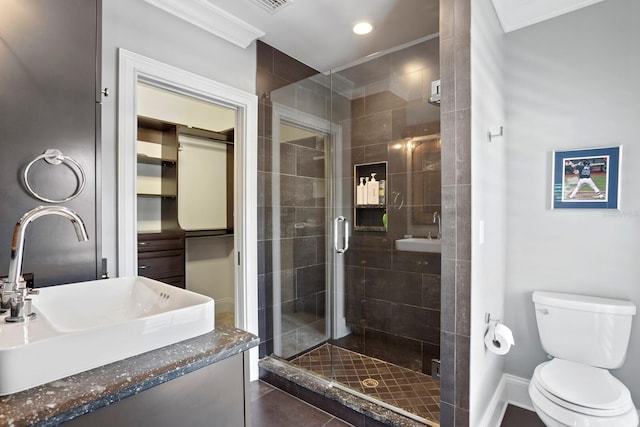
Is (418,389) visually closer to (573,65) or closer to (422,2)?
(573,65)

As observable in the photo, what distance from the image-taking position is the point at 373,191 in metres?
2.63

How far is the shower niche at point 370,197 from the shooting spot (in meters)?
2.62

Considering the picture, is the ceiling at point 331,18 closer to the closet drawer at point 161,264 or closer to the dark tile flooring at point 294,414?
the closet drawer at point 161,264

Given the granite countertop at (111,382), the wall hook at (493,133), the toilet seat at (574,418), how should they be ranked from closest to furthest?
the granite countertop at (111,382) < the toilet seat at (574,418) < the wall hook at (493,133)

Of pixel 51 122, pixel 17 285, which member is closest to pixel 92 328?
pixel 17 285

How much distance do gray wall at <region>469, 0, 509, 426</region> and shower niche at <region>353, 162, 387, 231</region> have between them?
33.0 inches

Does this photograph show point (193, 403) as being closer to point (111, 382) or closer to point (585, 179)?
point (111, 382)

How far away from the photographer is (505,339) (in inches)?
67.8

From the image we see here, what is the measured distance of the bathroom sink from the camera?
2381 mm

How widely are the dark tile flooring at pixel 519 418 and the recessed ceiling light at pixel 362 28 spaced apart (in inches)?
110

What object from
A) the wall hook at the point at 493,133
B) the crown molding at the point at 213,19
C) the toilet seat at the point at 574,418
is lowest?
the toilet seat at the point at 574,418

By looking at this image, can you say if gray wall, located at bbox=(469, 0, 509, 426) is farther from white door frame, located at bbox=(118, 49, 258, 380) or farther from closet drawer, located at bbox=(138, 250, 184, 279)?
closet drawer, located at bbox=(138, 250, 184, 279)

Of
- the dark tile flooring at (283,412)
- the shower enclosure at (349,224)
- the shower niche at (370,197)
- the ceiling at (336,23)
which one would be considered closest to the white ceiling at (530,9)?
the ceiling at (336,23)

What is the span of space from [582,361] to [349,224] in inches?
66.6
